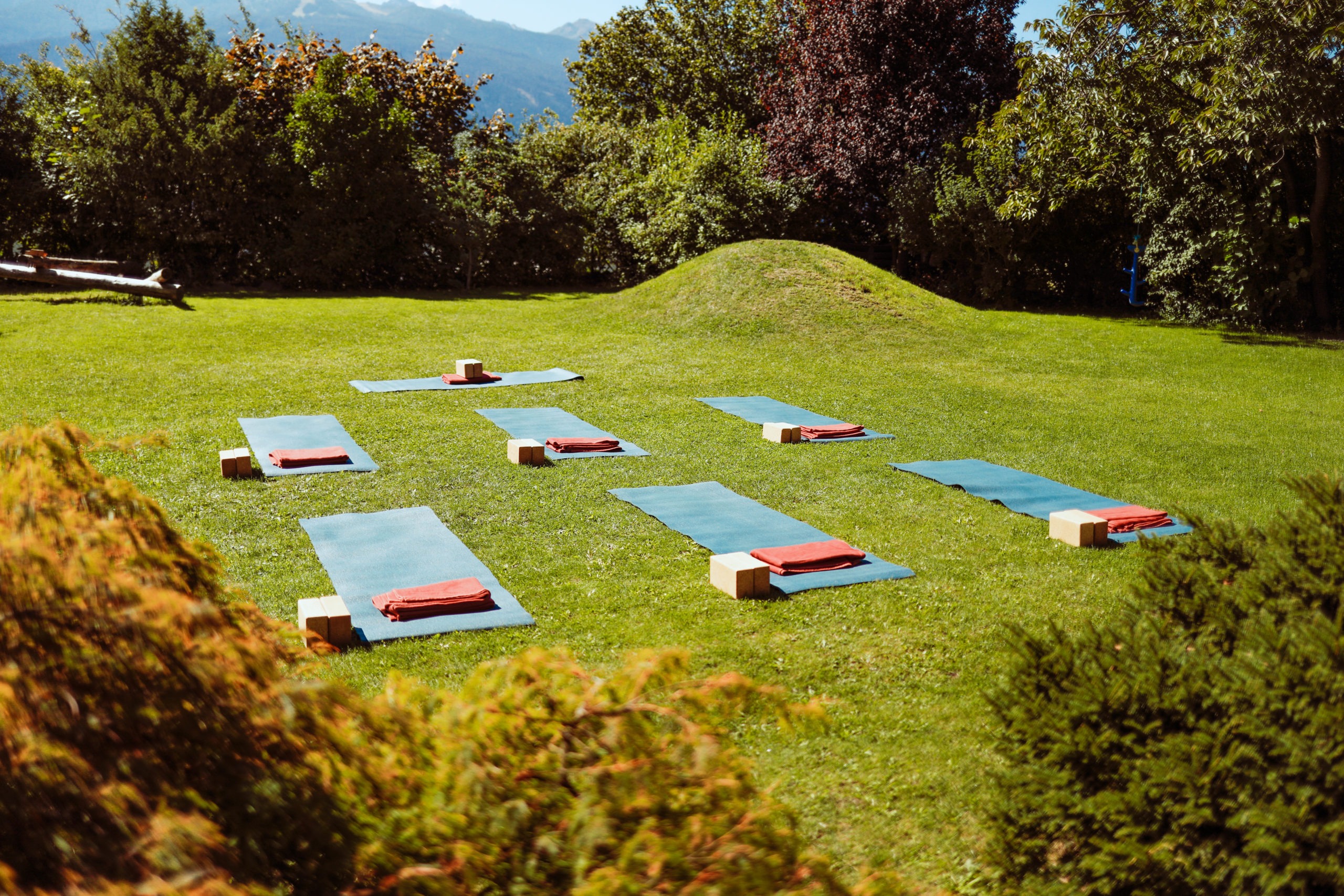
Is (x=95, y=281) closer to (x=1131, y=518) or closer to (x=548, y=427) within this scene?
(x=548, y=427)

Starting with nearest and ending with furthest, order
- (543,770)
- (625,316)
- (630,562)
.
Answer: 1. (543,770)
2. (630,562)
3. (625,316)

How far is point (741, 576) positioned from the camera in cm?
512

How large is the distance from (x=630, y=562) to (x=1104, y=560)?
2.87 meters

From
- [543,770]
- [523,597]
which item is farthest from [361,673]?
[543,770]

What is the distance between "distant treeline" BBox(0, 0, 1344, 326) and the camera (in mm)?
15492

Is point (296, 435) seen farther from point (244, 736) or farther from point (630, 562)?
point (244, 736)

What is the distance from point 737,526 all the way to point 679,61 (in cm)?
3044

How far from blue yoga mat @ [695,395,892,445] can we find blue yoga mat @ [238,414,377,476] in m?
3.80

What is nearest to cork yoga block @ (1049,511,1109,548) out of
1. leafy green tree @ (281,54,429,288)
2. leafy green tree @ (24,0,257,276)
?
leafy green tree @ (281,54,429,288)

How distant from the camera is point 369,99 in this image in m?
19.2

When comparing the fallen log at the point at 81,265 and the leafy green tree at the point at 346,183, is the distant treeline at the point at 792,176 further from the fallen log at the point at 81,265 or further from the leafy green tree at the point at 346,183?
the fallen log at the point at 81,265

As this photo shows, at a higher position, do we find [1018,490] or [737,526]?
[1018,490]

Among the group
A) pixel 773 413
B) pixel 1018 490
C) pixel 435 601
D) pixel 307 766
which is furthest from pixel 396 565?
pixel 773 413

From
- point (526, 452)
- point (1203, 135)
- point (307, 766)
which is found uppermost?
point (1203, 135)
